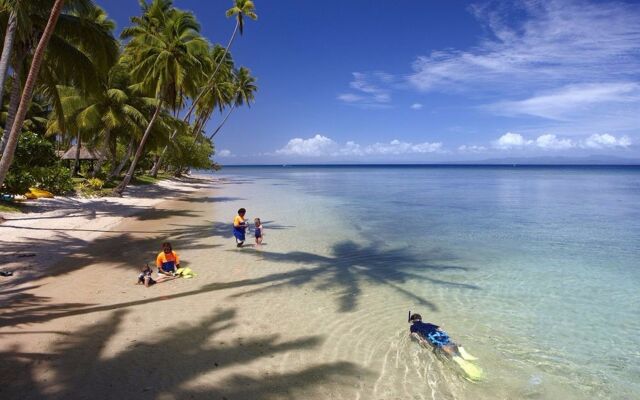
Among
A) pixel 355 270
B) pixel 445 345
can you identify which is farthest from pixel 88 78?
pixel 445 345

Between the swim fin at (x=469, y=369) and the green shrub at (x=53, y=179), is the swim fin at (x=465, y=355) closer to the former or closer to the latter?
the swim fin at (x=469, y=369)

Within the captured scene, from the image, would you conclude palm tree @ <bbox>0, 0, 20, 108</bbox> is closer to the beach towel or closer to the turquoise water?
the beach towel

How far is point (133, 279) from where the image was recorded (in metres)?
9.99

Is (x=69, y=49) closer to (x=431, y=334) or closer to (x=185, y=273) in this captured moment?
(x=185, y=273)

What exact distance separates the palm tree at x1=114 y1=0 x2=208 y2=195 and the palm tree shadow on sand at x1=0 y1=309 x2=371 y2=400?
74.0ft

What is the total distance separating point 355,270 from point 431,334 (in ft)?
16.8

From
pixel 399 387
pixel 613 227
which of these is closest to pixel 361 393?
pixel 399 387

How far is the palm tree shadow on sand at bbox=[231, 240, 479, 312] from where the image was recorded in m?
9.88

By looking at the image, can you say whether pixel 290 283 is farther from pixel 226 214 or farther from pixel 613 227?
pixel 613 227

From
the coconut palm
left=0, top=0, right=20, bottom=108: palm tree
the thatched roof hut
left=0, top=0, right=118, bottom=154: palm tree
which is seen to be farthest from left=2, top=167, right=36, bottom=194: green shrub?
the thatched roof hut

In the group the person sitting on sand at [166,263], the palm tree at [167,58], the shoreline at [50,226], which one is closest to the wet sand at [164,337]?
the person sitting on sand at [166,263]

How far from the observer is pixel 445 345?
6.55 m

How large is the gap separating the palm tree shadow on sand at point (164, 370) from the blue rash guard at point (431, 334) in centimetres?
138

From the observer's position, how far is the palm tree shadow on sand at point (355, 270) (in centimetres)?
988
